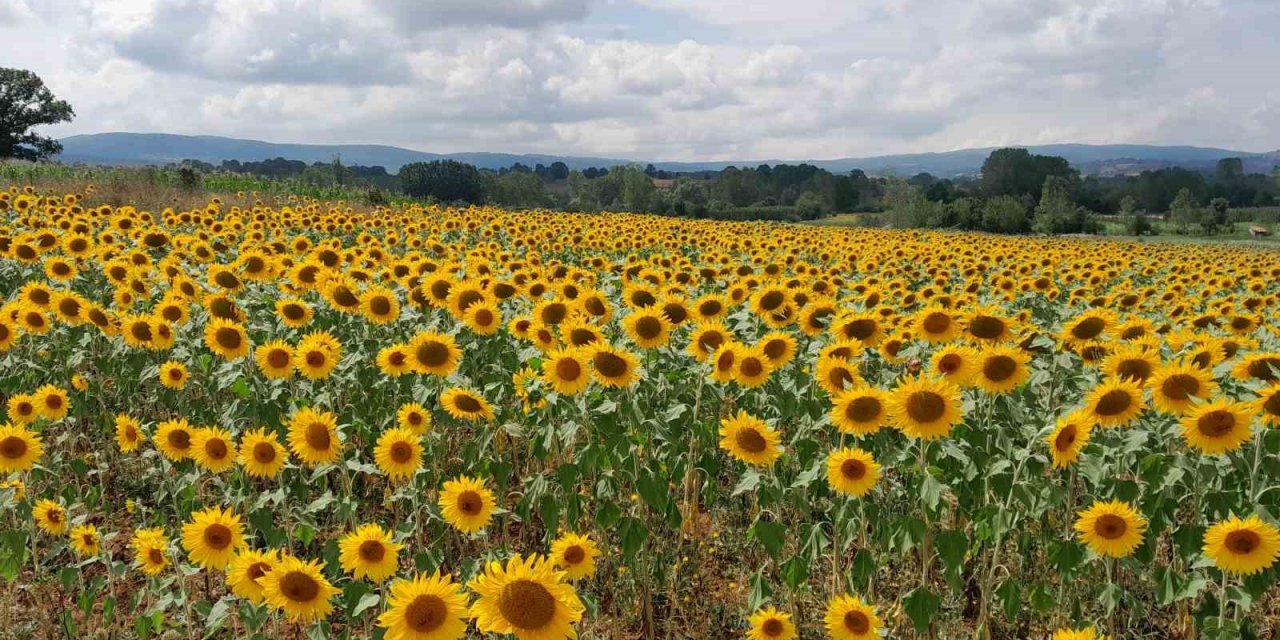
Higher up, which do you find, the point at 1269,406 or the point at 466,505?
the point at 1269,406

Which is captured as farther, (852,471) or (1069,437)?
(852,471)

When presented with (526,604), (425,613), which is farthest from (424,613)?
(526,604)

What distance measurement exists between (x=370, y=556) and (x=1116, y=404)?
11.1 feet

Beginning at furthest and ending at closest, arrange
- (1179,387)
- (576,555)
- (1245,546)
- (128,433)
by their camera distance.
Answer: (128,433) < (1179,387) < (576,555) < (1245,546)

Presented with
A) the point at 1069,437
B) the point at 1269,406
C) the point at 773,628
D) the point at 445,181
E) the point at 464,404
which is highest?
the point at 445,181

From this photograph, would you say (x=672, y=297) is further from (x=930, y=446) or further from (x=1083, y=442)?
(x=1083, y=442)

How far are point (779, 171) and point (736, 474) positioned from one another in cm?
14622

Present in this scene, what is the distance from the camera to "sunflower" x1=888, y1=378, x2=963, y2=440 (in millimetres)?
3816

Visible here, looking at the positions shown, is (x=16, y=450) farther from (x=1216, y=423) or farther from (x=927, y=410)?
(x=1216, y=423)

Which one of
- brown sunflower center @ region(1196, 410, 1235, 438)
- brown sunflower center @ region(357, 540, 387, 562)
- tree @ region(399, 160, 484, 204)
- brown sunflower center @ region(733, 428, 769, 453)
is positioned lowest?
brown sunflower center @ region(357, 540, 387, 562)

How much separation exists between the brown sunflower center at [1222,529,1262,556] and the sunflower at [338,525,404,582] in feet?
10.8

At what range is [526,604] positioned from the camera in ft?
8.95

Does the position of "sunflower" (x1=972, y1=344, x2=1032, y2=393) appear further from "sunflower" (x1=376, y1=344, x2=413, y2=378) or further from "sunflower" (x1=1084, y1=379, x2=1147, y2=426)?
"sunflower" (x1=376, y1=344, x2=413, y2=378)

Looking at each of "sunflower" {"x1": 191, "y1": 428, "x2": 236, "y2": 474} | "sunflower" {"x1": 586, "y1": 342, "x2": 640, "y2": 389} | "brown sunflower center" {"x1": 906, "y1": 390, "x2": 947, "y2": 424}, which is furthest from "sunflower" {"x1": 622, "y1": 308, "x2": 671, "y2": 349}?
"sunflower" {"x1": 191, "y1": 428, "x2": 236, "y2": 474}
